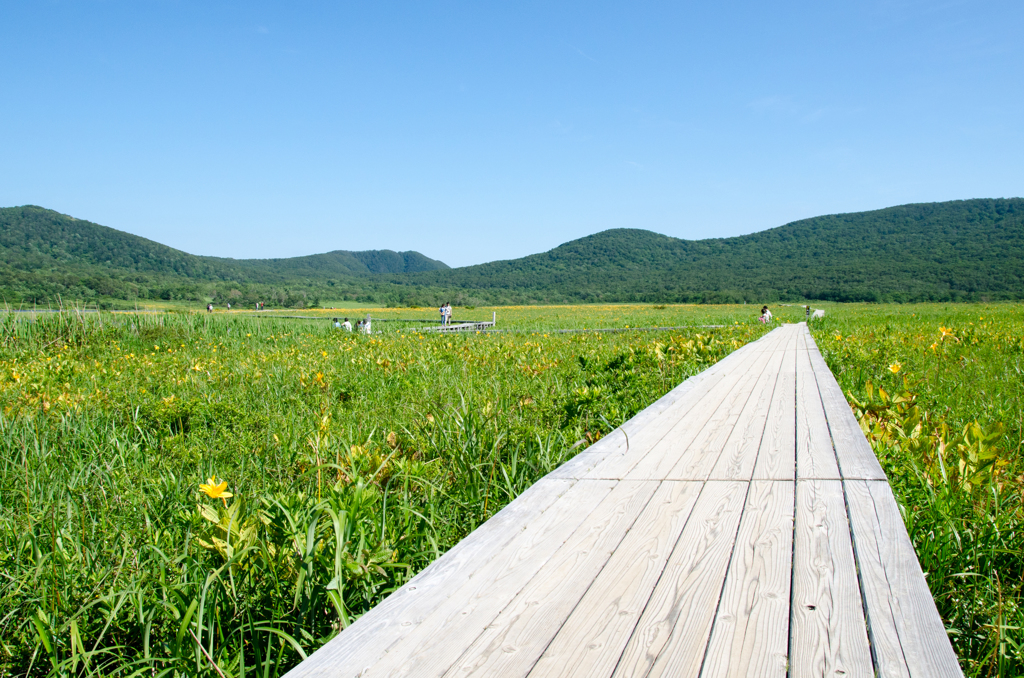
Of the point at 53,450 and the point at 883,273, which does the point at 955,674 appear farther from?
the point at 883,273

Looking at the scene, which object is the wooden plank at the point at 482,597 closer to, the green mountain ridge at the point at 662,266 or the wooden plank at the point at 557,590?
the wooden plank at the point at 557,590

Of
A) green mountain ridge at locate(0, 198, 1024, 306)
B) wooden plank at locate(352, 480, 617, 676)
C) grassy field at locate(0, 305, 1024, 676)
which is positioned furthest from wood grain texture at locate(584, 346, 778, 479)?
green mountain ridge at locate(0, 198, 1024, 306)

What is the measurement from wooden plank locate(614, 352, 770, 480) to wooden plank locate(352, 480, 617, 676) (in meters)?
0.58

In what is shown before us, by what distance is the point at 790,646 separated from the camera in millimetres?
1161

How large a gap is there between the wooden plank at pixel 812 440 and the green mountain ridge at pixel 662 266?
51576 millimetres

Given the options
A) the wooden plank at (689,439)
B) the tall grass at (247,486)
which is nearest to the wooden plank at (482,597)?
the tall grass at (247,486)

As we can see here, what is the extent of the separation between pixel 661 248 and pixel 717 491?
16358 centimetres

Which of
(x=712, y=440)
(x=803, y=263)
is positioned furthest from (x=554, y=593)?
(x=803, y=263)

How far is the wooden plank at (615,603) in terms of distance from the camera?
1.13 metres

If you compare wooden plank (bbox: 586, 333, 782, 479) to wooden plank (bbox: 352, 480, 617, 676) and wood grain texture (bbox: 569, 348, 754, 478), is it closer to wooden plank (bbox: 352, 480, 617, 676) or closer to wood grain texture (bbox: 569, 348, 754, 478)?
wood grain texture (bbox: 569, 348, 754, 478)

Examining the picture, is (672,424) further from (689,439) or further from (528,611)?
(528,611)

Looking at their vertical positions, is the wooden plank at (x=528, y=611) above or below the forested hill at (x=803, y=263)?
below

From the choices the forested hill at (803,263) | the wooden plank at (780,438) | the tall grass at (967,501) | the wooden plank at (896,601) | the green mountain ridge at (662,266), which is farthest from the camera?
the forested hill at (803,263)

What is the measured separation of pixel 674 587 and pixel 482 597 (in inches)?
19.8
